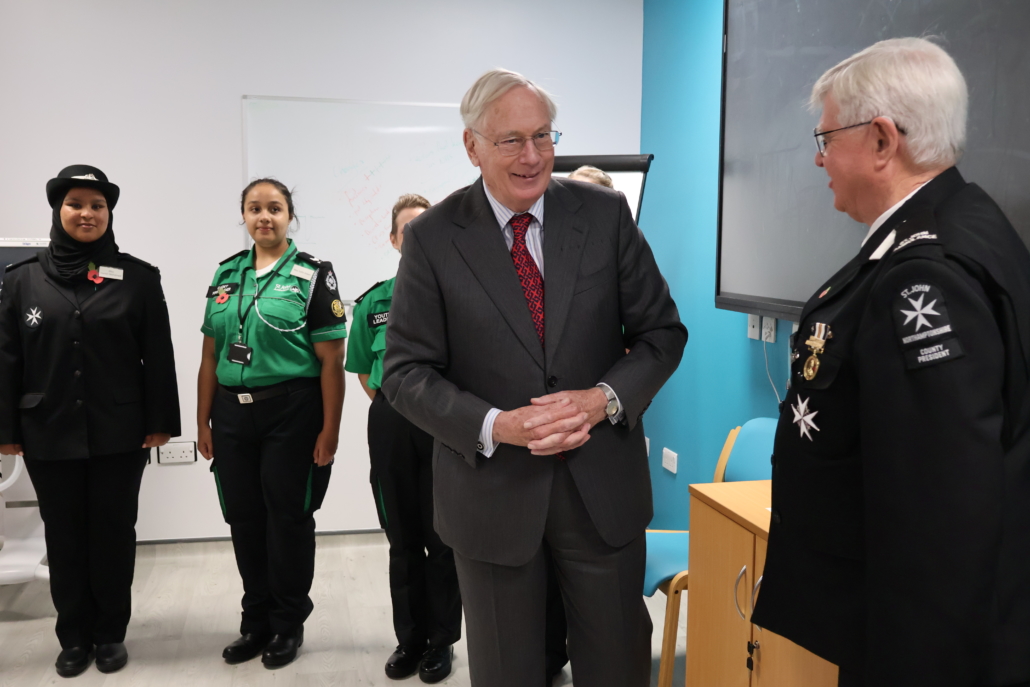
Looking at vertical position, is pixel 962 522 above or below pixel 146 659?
above

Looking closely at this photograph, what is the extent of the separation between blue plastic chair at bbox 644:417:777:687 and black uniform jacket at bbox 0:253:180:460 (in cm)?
170

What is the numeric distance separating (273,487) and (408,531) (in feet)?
1.59

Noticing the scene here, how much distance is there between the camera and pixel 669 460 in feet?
11.5

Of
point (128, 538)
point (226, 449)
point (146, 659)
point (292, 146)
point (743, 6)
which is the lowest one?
point (146, 659)

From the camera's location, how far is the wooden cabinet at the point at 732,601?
1611 mm

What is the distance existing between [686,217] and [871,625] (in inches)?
98.5


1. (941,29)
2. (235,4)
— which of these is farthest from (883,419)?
(235,4)

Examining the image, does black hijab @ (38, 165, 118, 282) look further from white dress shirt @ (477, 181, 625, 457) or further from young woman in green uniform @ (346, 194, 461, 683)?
white dress shirt @ (477, 181, 625, 457)

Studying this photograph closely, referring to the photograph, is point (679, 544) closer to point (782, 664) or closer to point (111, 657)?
point (782, 664)

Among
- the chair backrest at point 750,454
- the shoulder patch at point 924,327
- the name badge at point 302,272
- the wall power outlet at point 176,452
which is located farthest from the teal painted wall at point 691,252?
the wall power outlet at point 176,452

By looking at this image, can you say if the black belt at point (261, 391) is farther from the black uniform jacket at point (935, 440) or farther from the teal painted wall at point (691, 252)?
the black uniform jacket at point (935, 440)

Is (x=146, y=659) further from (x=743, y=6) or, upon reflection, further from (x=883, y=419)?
(x=743, y=6)

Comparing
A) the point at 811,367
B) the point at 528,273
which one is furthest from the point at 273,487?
the point at 811,367

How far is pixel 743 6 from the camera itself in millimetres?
2535
